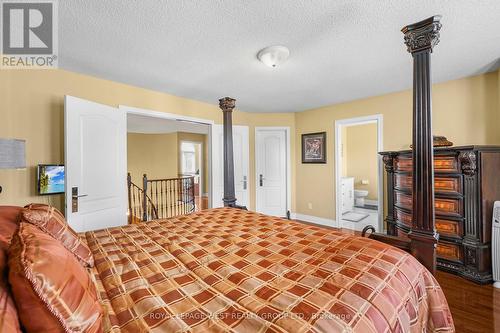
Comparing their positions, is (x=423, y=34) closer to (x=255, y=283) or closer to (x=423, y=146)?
(x=423, y=146)

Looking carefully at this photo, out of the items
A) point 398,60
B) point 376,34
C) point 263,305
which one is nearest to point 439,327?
point 263,305

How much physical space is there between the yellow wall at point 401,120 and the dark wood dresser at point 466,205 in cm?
69

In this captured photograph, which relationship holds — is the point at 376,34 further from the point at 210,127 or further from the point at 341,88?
the point at 210,127

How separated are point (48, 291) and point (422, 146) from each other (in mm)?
2013

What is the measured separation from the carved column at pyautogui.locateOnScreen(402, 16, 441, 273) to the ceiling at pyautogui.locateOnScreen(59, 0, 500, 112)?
12.0 inches

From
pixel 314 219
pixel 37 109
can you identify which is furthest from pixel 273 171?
pixel 37 109

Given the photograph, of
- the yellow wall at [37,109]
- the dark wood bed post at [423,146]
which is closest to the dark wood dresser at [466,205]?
the dark wood bed post at [423,146]

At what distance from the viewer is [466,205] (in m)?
2.39

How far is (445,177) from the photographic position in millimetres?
2521

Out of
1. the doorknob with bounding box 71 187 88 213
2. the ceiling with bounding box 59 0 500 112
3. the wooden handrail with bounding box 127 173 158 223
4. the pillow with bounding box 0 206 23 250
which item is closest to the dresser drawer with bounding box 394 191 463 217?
the ceiling with bounding box 59 0 500 112

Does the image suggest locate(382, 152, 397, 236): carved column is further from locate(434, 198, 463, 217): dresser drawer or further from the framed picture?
the framed picture

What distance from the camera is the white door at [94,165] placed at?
94.9 inches

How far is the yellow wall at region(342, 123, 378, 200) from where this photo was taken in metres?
6.14

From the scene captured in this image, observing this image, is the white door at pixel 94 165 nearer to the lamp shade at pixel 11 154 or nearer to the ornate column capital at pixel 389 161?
the lamp shade at pixel 11 154
